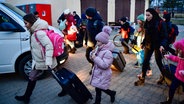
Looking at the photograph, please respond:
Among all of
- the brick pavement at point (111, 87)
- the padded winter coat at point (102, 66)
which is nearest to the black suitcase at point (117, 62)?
the brick pavement at point (111, 87)

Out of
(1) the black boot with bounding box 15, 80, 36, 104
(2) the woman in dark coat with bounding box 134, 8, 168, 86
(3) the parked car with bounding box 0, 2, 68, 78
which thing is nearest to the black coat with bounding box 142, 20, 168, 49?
(2) the woman in dark coat with bounding box 134, 8, 168, 86

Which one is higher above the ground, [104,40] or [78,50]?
[104,40]

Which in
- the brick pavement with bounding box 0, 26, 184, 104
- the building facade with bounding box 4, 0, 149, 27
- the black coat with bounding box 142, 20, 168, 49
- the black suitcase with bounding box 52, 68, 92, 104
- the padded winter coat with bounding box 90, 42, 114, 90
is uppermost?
the building facade with bounding box 4, 0, 149, 27

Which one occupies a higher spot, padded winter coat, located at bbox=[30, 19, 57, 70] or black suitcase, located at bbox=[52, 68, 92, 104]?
padded winter coat, located at bbox=[30, 19, 57, 70]

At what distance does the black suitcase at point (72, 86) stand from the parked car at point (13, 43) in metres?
1.53

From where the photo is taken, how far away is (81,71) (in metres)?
6.14

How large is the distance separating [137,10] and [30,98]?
17597mm

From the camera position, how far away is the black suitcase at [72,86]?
3.77m

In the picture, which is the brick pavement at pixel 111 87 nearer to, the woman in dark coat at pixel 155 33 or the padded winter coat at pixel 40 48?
the woman in dark coat at pixel 155 33

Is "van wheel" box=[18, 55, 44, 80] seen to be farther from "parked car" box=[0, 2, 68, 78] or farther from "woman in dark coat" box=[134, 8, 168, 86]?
"woman in dark coat" box=[134, 8, 168, 86]

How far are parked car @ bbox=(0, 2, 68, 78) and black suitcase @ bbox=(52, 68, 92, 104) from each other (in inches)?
60.4

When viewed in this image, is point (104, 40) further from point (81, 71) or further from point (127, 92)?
point (81, 71)

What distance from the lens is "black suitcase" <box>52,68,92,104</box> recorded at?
3.77 meters

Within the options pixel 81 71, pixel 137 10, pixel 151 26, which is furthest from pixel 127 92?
pixel 137 10
